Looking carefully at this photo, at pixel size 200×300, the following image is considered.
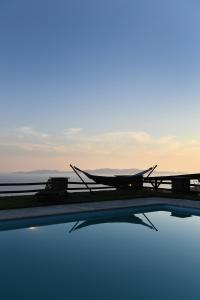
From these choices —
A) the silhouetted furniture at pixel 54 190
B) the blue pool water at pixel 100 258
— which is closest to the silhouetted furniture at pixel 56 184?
the silhouetted furniture at pixel 54 190

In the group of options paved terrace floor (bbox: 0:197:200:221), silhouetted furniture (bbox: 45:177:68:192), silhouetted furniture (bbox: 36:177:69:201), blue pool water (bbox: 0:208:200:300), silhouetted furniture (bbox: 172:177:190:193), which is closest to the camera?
blue pool water (bbox: 0:208:200:300)

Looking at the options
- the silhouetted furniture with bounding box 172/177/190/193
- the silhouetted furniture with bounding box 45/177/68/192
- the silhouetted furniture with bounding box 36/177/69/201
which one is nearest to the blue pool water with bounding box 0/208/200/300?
the silhouetted furniture with bounding box 36/177/69/201

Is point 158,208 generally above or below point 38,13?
below

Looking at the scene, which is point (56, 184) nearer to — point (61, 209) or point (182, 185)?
point (61, 209)

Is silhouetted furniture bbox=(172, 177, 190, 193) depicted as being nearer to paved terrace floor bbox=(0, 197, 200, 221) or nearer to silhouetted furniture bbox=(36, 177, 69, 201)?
paved terrace floor bbox=(0, 197, 200, 221)

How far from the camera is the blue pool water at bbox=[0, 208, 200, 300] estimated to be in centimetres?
511

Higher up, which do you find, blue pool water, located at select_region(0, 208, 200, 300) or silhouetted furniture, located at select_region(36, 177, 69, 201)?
silhouetted furniture, located at select_region(36, 177, 69, 201)

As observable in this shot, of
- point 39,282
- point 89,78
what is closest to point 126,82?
point 89,78

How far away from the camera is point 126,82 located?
18.4 m

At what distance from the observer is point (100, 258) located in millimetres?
6922

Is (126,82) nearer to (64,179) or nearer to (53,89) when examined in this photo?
(53,89)

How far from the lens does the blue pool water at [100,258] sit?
5108mm

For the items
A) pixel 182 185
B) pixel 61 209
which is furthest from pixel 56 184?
pixel 182 185

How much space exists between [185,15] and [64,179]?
10.5 meters
